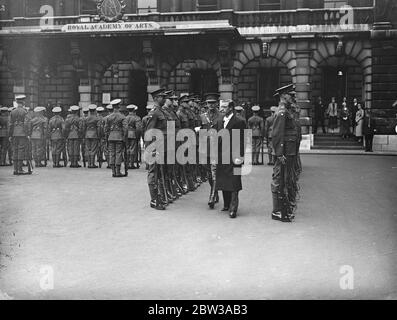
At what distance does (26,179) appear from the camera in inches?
623

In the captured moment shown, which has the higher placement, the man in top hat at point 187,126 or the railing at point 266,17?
the railing at point 266,17

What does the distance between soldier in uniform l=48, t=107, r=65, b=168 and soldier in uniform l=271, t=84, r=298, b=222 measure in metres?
11.4

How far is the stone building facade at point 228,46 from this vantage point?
2725 centimetres

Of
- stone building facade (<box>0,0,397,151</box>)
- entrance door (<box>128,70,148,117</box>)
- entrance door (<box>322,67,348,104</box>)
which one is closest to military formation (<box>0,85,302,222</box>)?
stone building facade (<box>0,0,397,151</box>)

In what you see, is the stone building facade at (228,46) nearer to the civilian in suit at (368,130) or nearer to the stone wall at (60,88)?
the stone wall at (60,88)

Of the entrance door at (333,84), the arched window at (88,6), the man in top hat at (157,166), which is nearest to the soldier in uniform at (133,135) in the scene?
the man in top hat at (157,166)

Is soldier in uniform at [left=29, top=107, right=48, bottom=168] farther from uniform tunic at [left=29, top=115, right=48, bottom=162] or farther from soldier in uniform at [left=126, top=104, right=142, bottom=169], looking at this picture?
soldier in uniform at [left=126, top=104, right=142, bottom=169]

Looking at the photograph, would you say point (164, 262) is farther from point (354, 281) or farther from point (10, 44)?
point (10, 44)

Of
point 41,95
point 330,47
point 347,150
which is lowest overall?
point 347,150

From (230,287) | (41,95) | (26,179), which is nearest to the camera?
(230,287)

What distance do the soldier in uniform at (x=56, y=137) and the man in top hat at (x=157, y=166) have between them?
29.9 feet

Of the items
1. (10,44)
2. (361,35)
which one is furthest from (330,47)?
(10,44)
